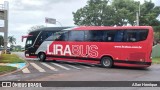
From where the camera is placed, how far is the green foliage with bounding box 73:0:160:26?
69312 millimetres

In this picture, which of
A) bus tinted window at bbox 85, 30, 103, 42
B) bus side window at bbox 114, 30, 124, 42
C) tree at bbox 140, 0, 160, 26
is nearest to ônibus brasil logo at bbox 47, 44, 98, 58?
bus tinted window at bbox 85, 30, 103, 42

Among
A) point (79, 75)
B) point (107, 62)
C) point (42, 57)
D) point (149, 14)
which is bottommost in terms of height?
point (79, 75)

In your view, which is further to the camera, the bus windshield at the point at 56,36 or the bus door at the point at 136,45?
the bus windshield at the point at 56,36

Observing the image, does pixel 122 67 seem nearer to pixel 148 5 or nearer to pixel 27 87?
pixel 27 87

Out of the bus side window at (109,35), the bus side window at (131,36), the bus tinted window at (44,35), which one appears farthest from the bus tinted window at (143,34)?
the bus tinted window at (44,35)

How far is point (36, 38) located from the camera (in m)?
31.9

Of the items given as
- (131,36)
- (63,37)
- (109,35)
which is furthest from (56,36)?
(131,36)

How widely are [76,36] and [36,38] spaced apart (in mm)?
5038

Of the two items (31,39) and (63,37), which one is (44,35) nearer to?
(31,39)

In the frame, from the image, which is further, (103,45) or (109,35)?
(103,45)

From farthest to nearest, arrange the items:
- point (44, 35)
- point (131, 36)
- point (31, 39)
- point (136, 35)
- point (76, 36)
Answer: point (31, 39) → point (44, 35) → point (76, 36) → point (131, 36) → point (136, 35)

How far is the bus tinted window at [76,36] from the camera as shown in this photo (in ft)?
91.9

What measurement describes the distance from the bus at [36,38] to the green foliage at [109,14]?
126 feet

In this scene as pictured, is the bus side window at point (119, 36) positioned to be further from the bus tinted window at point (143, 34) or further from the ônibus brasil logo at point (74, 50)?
the ônibus brasil logo at point (74, 50)
